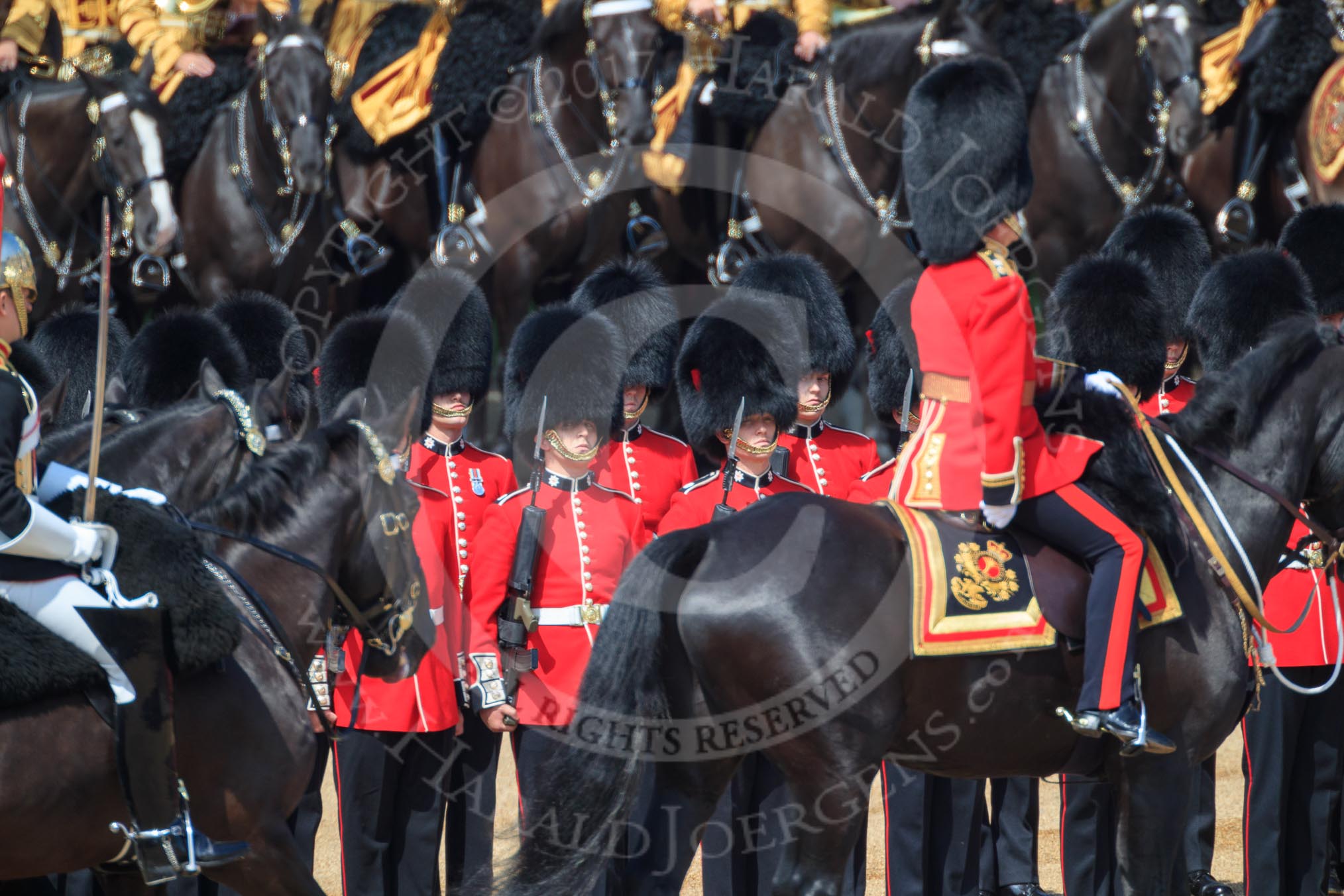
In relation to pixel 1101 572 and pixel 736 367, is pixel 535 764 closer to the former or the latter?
pixel 736 367

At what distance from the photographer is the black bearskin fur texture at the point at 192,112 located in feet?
28.5

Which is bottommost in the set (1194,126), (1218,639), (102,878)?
(102,878)

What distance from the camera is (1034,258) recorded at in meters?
8.12

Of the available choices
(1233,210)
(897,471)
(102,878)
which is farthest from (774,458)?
(1233,210)

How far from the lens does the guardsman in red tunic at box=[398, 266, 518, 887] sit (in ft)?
15.6

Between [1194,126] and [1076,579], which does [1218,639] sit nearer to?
[1076,579]

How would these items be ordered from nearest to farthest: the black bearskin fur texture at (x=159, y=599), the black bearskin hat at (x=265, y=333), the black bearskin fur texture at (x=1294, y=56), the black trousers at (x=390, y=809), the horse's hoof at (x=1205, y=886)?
the black bearskin fur texture at (x=159, y=599) → the black trousers at (x=390, y=809) → the horse's hoof at (x=1205, y=886) → the black bearskin hat at (x=265, y=333) → the black bearskin fur texture at (x=1294, y=56)

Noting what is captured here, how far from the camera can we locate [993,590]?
155 inches

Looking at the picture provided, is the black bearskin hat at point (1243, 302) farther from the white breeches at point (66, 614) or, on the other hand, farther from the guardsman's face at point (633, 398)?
the white breeches at point (66, 614)

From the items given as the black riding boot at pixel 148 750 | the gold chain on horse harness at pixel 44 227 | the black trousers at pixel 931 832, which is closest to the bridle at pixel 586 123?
the gold chain on horse harness at pixel 44 227

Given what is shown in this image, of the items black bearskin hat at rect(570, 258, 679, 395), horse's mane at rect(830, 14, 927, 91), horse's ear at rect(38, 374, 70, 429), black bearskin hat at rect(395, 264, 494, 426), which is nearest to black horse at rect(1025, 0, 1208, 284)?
horse's mane at rect(830, 14, 927, 91)

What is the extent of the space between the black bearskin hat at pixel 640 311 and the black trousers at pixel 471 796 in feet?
3.36

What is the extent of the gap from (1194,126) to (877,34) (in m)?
1.41

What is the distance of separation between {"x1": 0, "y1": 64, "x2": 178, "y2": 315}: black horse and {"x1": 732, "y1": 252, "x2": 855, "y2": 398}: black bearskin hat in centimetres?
343
